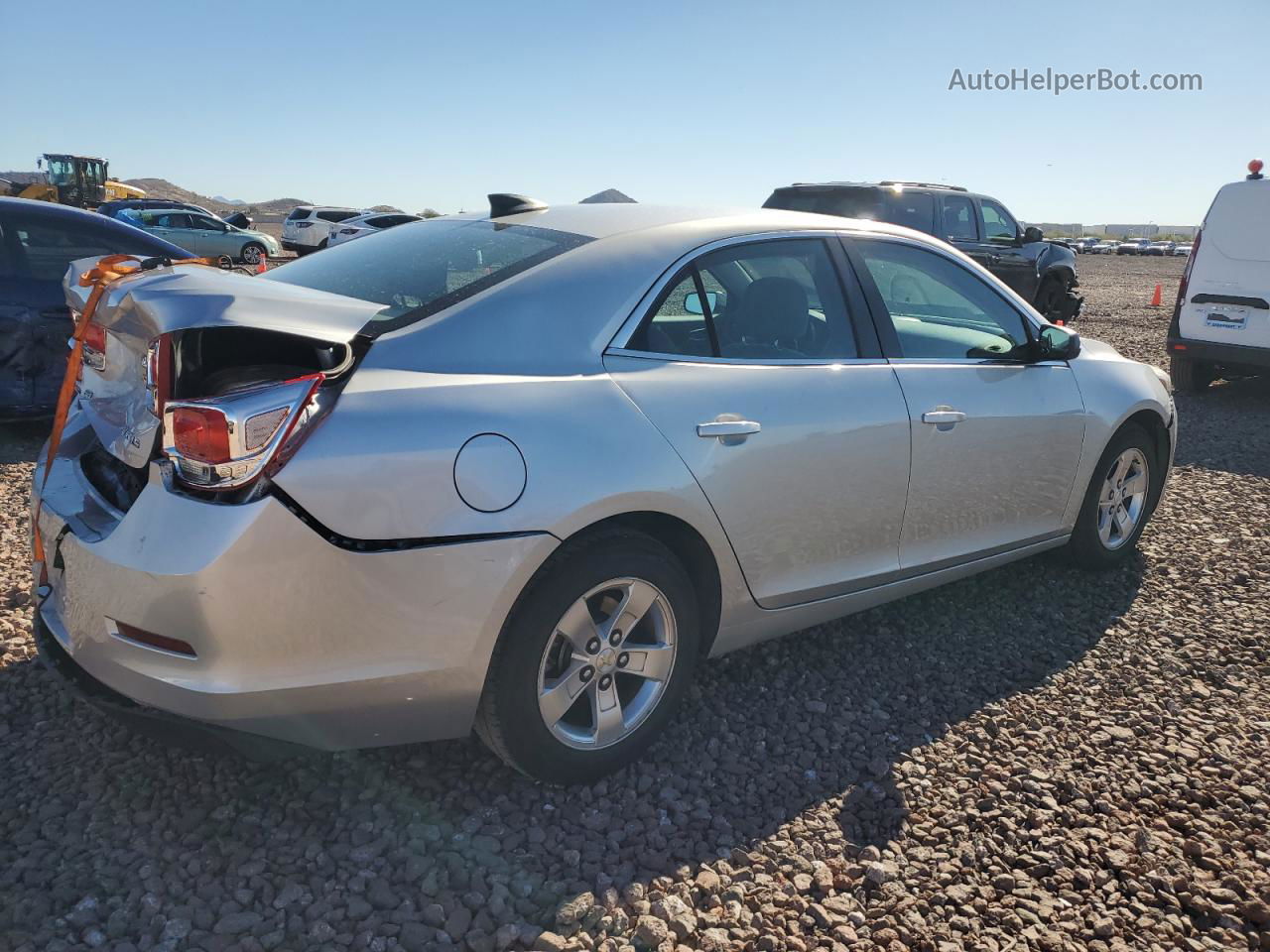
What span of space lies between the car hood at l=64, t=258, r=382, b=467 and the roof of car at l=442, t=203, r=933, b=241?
792 millimetres

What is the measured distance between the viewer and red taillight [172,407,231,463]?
2.10m

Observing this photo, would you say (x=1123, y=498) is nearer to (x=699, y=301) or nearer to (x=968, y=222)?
(x=699, y=301)

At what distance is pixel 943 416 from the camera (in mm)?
3461

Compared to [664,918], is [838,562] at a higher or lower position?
higher

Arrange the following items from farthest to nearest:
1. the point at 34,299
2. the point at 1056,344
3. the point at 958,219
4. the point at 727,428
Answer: the point at 958,219, the point at 34,299, the point at 1056,344, the point at 727,428

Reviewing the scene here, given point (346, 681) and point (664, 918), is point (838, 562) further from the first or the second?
point (346, 681)

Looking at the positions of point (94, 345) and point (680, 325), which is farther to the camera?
point (680, 325)

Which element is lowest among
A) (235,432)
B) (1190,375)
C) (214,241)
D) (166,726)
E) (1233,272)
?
(166,726)

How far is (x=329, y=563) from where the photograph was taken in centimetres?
218

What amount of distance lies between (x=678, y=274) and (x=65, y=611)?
1.89 metres

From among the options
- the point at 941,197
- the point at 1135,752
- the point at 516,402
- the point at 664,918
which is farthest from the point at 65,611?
the point at 941,197

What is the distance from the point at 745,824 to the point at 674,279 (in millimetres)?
1581

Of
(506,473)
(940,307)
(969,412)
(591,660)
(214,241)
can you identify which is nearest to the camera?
(506,473)

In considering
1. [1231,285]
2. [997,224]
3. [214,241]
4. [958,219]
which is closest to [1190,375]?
[1231,285]
